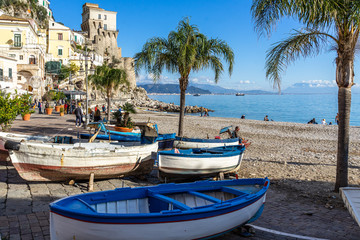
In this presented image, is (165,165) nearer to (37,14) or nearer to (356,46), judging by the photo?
(356,46)

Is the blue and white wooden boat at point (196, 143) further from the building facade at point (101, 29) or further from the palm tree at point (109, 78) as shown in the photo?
the building facade at point (101, 29)

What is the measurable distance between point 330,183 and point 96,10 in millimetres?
108604

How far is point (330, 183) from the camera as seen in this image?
11359 mm

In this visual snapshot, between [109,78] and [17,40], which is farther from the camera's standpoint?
[17,40]

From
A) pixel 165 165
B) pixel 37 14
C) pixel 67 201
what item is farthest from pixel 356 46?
pixel 37 14

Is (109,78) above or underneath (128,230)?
above

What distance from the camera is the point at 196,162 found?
10539mm

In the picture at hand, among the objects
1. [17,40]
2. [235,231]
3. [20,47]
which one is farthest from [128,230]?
[17,40]

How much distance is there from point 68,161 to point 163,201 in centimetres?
440

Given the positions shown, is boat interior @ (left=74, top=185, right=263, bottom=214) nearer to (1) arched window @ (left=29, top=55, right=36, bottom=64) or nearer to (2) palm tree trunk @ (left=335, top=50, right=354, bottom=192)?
(2) palm tree trunk @ (left=335, top=50, right=354, bottom=192)

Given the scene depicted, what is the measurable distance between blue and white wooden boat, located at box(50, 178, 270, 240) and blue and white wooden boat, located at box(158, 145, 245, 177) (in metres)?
3.22

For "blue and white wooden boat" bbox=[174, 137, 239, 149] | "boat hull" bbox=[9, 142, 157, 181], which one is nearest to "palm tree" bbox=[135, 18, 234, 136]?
"blue and white wooden boat" bbox=[174, 137, 239, 149]

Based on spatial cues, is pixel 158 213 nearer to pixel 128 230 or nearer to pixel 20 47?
pixel 128 230

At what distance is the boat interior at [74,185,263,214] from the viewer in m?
5.58
